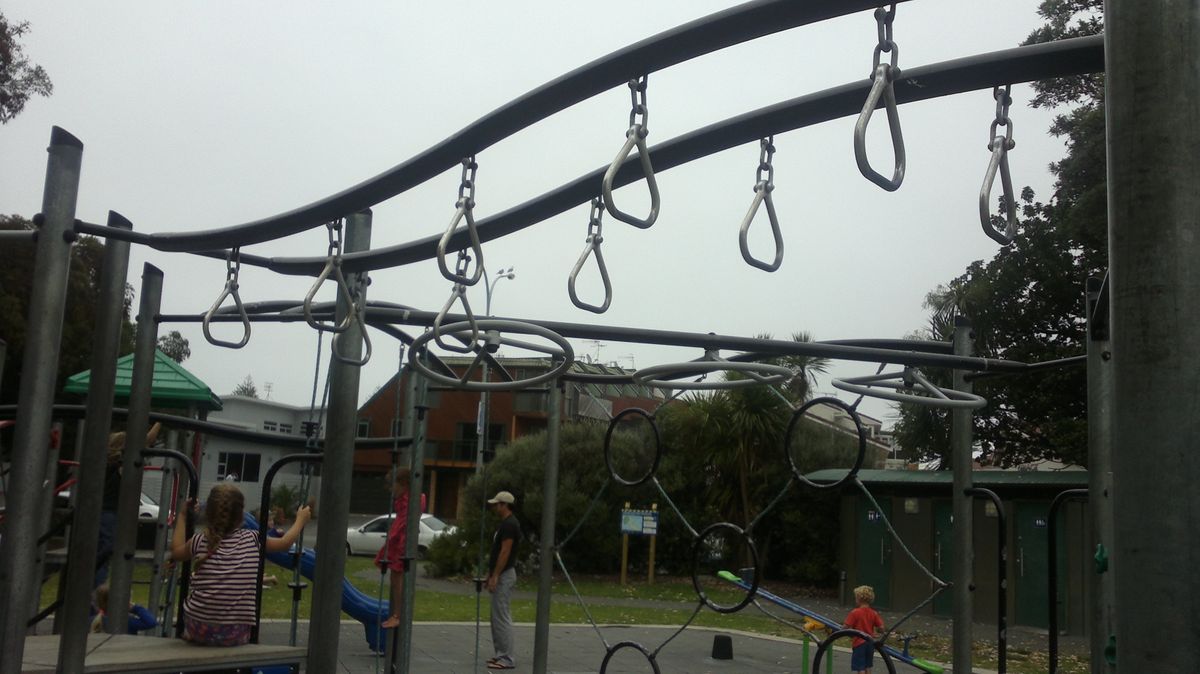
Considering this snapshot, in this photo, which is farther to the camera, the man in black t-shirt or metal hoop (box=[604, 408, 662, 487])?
the man in black t-shirt

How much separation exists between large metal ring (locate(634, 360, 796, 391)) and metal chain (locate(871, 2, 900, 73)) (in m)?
1.36

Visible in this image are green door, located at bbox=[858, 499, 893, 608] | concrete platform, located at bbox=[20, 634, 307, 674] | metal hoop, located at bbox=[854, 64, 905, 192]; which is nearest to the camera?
metal hoop, located at bbox=[854, 64, 905, 192]

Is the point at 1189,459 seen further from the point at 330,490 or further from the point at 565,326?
the point at 565,326

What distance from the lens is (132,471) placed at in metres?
4.32

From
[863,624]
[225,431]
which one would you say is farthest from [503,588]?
[225,431]

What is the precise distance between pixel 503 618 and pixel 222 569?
4060 millimetres

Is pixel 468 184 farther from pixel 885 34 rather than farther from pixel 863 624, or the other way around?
pixel 863 624

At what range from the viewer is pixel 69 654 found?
354cm

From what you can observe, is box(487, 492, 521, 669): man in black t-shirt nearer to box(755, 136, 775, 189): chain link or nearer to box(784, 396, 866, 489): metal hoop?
box(784, 396, 866, 489): metal hoop

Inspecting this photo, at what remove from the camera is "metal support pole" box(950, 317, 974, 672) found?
4934 millimetres

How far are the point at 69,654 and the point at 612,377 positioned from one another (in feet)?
9.55

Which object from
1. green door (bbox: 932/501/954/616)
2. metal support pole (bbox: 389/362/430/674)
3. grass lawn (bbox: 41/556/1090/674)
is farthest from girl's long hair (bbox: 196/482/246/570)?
green door (bbox: 932/501/954/616)

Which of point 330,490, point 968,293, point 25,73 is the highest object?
point 25,73

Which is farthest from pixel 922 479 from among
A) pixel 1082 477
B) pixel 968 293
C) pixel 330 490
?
pixel 330 490
